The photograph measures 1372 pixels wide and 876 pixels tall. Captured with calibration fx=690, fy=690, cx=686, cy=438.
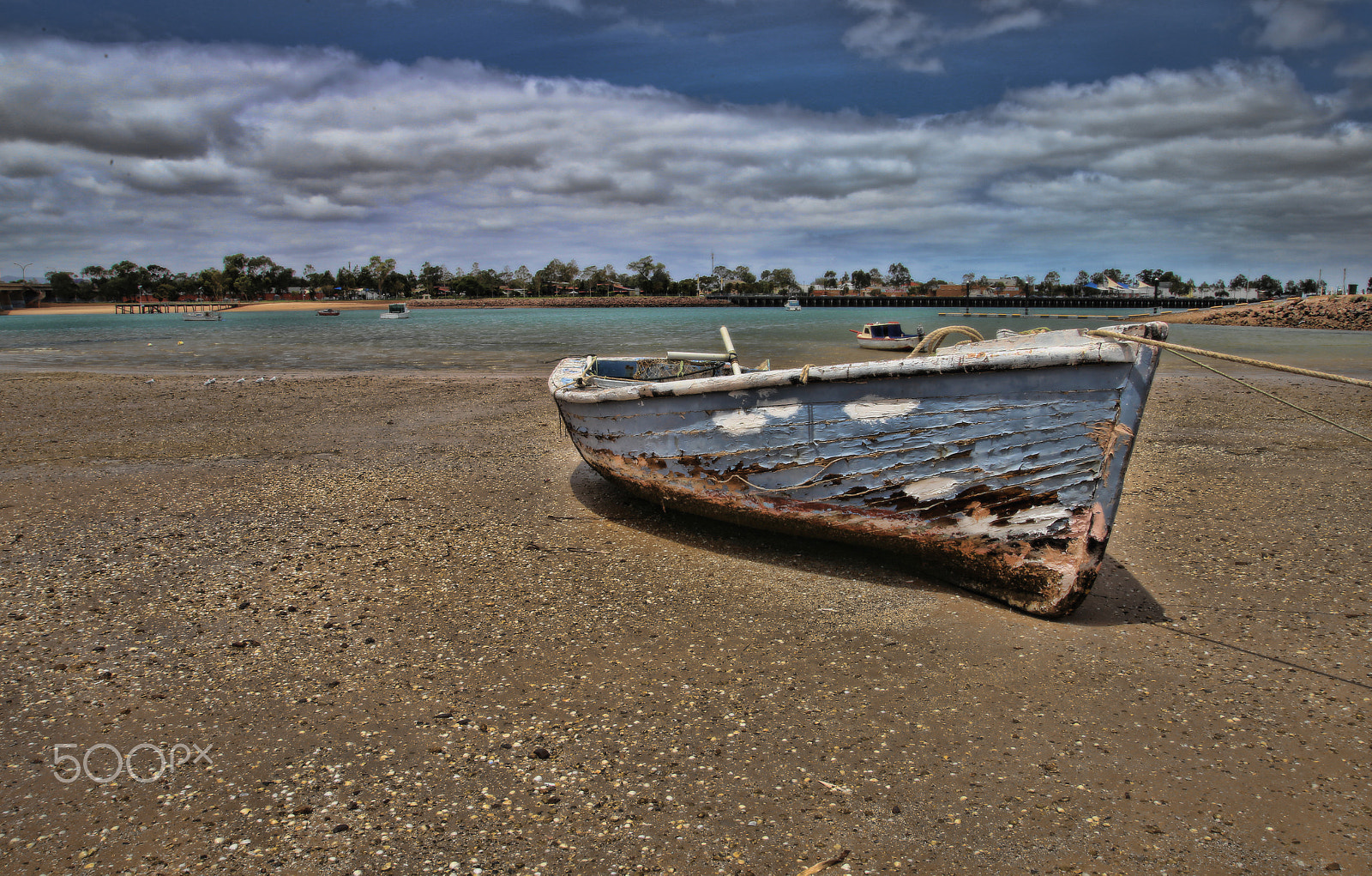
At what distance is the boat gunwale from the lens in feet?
12.0

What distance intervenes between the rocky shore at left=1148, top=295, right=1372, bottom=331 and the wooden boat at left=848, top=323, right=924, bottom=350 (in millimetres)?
33430

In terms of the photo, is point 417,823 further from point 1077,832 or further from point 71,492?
point 71,492

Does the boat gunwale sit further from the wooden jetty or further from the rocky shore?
the wooden jetty

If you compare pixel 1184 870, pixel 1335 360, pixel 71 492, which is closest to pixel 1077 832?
pixel 1184 870

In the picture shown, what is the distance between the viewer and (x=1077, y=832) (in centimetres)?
252

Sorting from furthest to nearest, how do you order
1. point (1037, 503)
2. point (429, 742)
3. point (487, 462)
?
point (487, 462) < point (1037, 503) < point (429, 742)

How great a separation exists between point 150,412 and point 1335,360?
31.0 m

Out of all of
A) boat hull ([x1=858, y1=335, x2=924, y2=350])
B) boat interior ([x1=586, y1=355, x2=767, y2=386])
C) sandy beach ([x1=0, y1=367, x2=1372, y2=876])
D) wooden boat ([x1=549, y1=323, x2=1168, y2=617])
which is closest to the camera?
sandy beach ([x1=0, y1=367, x2=1372, y2=876])

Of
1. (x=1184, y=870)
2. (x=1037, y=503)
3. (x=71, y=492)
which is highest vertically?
(x=1037, y=503)

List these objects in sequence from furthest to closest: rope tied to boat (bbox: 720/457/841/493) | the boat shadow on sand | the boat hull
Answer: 1. the boat hull
2. rope tied to boat (bbox: 720/457/841/493)
3. the boat shadow on sand

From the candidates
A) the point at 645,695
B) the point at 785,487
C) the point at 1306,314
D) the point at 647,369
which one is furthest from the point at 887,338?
the point at 1306,314

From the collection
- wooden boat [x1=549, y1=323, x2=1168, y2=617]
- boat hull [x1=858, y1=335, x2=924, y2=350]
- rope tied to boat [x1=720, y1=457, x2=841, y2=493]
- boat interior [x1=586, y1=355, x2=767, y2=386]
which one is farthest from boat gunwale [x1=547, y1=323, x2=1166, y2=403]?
boat hull [x1=858, y1=335, x2=924, y2=350]

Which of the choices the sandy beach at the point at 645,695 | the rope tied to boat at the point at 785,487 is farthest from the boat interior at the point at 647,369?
the rope tied to boat at the point at 785,487

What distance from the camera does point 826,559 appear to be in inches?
198
